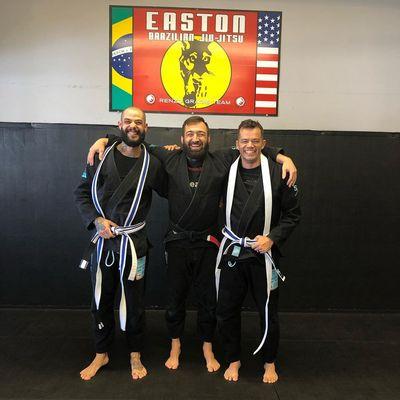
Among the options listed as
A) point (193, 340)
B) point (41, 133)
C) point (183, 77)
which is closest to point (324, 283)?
point (193, 340)

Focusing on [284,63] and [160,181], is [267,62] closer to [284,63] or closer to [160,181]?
[284,63]

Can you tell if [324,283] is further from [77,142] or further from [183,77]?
[77,142]

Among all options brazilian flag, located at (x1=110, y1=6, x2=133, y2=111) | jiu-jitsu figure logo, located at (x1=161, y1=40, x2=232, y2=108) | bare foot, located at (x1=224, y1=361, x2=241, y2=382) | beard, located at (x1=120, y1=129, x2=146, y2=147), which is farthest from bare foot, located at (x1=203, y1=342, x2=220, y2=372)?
brazilian flag, located at (x1=110, y1=6, x2=133, y2=111)

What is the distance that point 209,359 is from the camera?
2.59m

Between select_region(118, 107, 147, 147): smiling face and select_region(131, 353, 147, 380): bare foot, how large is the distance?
4.73 ft

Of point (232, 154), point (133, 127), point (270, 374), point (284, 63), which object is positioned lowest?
point (270, 374)

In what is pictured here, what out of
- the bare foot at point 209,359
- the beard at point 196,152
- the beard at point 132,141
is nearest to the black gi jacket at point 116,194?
the beard at point 132,141

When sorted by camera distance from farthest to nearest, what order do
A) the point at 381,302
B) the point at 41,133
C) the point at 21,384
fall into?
the point at 381,302
the point at 41,133
the point at 21,384

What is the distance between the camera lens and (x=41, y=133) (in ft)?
11.1

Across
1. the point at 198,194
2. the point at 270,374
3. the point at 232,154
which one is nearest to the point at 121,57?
the point at 232,154

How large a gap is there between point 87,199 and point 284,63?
2210mm

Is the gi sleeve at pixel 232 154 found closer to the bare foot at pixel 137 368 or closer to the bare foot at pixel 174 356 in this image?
the bare foot at pixel 174 356

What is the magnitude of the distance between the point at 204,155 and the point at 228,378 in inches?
59.2

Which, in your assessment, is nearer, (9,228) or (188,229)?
(188,229)
